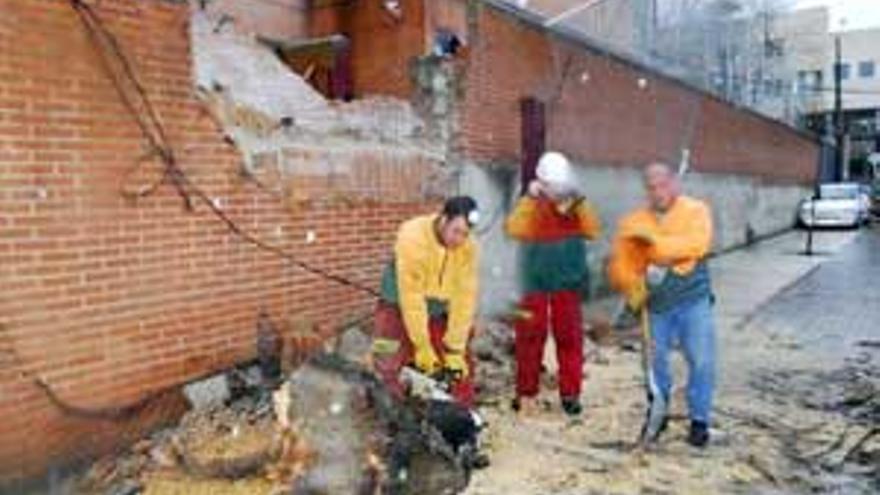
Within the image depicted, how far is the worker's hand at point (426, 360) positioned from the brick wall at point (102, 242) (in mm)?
1533

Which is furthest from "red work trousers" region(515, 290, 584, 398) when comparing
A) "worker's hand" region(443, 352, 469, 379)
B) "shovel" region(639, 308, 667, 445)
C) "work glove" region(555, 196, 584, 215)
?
"worker's hand" region(443, 352, 469, 379)

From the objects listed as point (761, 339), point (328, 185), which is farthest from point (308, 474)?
point (761, 339)

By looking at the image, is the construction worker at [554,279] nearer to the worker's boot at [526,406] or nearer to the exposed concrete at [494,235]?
the worker's boot at [526,406]

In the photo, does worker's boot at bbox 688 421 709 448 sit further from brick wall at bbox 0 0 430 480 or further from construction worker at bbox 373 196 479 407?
brick wall at bbox 0 0 430 480

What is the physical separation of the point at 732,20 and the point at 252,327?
76.7 ft

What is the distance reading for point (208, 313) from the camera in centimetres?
711

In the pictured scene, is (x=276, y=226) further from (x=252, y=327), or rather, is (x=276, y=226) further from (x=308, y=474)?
(x=308, y=474)

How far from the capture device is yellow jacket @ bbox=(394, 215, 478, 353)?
6.28 meters

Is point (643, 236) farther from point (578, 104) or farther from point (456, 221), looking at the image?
point (578, 104)

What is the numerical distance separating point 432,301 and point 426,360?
0.38m

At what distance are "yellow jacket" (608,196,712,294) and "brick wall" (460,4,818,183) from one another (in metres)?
3.67

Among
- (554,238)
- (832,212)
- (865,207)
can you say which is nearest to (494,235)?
(554,238)

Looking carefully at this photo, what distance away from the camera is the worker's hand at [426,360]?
6355 mm

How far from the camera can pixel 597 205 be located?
46.8 feet
